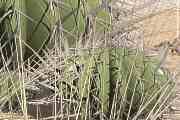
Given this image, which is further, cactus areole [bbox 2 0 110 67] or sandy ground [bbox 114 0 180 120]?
sandy ground [bbox 114 0 180 120]

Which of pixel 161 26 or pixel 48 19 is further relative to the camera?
pixel 161 26

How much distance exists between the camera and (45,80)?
1.69 m

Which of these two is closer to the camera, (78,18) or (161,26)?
(78,18)

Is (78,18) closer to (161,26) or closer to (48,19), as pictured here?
(48,19)

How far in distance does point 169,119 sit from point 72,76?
1.34ft

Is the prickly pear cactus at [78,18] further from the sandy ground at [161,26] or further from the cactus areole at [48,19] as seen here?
the sandy ground at [161,26]

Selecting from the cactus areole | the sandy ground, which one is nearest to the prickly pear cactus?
the cactus areole

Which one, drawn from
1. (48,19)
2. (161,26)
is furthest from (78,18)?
(161,26)

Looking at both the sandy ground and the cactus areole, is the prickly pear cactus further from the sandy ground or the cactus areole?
the sandy ground

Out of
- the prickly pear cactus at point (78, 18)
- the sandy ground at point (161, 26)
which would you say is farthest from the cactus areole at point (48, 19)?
the sandy ground at point (161, 26)

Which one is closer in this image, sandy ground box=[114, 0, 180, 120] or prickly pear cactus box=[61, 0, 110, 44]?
prickly pear cactus box=[61, 0, 110, 44]

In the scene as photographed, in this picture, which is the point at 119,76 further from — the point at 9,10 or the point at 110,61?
the point at 9,10

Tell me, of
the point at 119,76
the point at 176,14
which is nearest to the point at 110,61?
the point at 119,76

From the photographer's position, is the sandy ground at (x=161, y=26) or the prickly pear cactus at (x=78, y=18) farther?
the sandy ground at (x=161, y=26)
